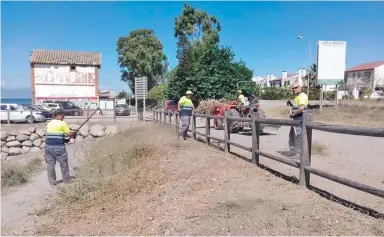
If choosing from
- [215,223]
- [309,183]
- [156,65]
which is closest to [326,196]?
[309,183]

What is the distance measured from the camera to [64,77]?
4259cm

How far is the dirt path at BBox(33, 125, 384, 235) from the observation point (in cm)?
406

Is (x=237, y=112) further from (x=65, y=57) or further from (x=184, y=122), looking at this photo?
(x=65, y=57)

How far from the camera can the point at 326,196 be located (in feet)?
16.2

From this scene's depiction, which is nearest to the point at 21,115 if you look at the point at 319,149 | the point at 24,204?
the point at 24,204

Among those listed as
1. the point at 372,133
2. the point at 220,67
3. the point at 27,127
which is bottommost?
the point at 27,127

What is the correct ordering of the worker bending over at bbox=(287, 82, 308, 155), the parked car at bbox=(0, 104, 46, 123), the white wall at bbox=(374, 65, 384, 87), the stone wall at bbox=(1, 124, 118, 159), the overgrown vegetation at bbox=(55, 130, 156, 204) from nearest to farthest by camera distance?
the overgrown vegetation at bbox=(55, 130, 156, 204) → the worker bending over at bbox=(287, 82, 308, 155) → the stone wall at bbox=(1, 124, 118, 159) → the parked car at bbox=(0, 104, 46, 123) → the white wall at bbox=(374, 65, 384, 87)

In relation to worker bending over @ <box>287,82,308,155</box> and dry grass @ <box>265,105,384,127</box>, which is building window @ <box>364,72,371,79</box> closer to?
dry grass @ <box>265,105,384,127</box>

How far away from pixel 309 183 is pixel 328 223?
1.45 meters

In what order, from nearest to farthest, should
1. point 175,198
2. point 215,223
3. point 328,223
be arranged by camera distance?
point 328,223, point 215,223, point 175,198

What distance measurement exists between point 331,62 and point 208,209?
25004mm

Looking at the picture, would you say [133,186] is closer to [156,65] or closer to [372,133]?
[372,133]

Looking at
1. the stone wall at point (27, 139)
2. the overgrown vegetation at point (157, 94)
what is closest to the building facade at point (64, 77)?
the overgrown vegetation at point (157, 94)

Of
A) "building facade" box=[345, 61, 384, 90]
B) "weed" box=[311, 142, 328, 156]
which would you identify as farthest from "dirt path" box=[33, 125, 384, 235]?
"building facade" box=[345, 61, 384, 90]
